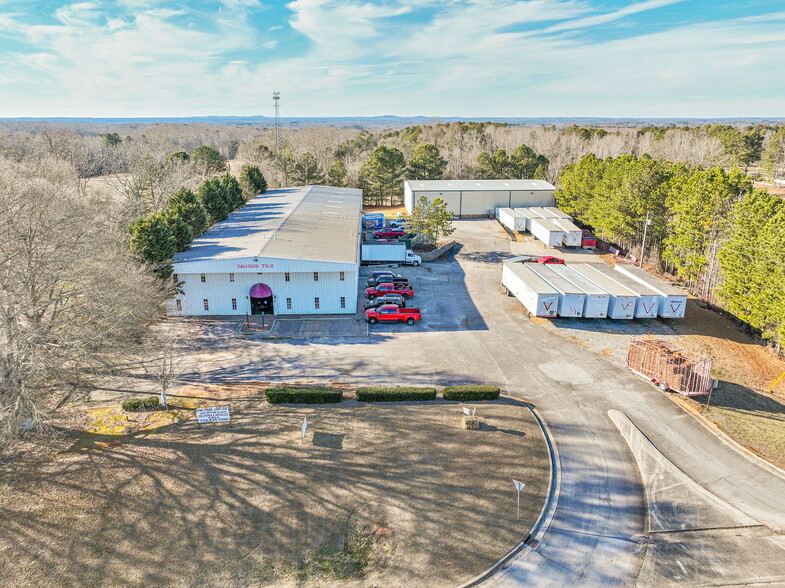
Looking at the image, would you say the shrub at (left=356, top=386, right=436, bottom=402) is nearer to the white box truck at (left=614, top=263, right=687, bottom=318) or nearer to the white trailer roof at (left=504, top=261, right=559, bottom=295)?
the white trailer roof at (left=504, top=261, right=559, bottom=295)

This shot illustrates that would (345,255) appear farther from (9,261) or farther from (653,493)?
(653,493)

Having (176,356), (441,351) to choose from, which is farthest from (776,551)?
(176,356)

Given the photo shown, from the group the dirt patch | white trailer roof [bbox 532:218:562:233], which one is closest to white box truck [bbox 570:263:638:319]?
the dirt patch

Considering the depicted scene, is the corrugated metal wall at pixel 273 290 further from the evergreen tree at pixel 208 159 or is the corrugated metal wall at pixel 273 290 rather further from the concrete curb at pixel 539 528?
the evergreen tree at pixel 208 159

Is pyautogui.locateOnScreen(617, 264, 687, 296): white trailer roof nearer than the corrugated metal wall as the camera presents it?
Yes

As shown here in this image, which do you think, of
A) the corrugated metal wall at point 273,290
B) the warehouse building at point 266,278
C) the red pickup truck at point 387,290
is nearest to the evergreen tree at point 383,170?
the warehouse building at point 266,278

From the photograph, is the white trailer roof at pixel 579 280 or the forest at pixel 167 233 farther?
the white trailer roof at pixel 579 280
